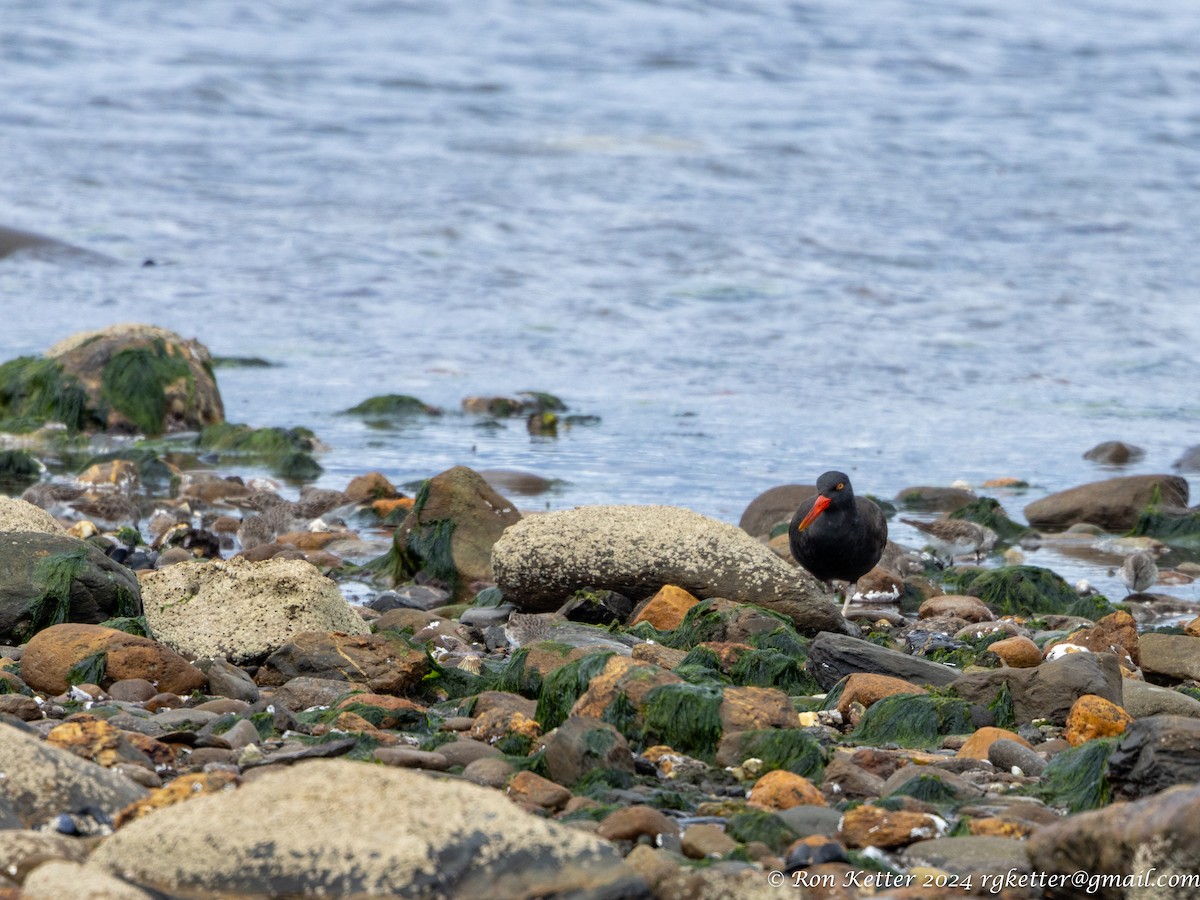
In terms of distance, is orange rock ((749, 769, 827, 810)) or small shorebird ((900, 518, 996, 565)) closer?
orange rock ((749, 769, 827, 810))

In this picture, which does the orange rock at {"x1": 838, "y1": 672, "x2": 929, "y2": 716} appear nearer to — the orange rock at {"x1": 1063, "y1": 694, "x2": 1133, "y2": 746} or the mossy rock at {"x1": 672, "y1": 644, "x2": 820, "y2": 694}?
the mossy rock at {"x1": 672, "y1": 644, "x2": 820, "y2": 694}

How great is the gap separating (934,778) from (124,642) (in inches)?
106

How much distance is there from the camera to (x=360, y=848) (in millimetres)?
3246

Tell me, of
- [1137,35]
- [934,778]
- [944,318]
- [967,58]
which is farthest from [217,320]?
[1137,35]

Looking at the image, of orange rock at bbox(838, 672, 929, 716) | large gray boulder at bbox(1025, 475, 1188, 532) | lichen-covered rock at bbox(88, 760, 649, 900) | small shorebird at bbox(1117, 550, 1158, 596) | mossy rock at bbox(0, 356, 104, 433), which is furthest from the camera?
mossy rock at bbox(0, 356, 104, 433)

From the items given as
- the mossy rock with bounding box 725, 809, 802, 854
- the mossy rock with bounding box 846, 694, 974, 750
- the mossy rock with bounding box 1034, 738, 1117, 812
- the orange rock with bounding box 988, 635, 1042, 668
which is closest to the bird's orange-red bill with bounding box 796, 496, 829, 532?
the orange rock with bounding box 988, 635, 1042, 668

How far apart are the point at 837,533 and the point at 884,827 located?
130 inches

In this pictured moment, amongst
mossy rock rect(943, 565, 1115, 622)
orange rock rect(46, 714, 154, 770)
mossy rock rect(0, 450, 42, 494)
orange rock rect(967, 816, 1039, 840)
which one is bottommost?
mossy rock rect(0, 450, 42, 494)

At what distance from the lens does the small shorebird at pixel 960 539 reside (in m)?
8.48

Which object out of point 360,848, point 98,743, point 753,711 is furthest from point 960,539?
point 360,848

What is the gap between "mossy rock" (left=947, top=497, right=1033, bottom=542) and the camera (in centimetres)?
897

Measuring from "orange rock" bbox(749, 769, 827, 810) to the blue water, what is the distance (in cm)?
462

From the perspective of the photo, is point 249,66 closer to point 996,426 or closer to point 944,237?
point 944,237

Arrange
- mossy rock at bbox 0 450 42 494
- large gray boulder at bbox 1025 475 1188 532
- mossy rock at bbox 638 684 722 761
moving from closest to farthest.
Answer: mossy rock at bbox 638 684 722 761, large gray boulder at bbox 1025 475 1188 532, mossy rock at bbox 0 450 42 494
